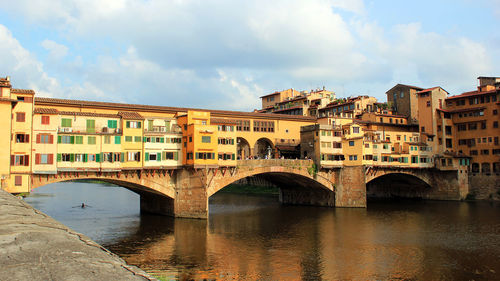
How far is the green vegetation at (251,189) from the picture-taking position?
3674 inches

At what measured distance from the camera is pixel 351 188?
213 feet

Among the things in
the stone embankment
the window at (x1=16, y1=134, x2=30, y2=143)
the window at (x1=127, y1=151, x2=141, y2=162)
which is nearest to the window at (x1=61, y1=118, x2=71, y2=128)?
the window at (x1=16, y1=134, x2=30, y2=143)

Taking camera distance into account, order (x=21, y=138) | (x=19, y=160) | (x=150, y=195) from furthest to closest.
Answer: (x=150, y=195)
(x=21, y=138)
(x=19, y=160)

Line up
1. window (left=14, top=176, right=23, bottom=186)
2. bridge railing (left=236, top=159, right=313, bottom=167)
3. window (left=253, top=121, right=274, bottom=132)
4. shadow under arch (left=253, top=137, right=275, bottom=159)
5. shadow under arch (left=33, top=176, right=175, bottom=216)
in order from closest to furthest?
1. window (left=14, top=176, right=23, bottom=186)
2. shadow under arch (left=33, top=176, right=175, bottom=216)
3. bridge railing (left=236, top=159, right=313, bottom=167)
4. window (left=253, top=121, right=274, bottom=132)
5. shadow under arch (left=253, top=137, right=275, bottom=159)

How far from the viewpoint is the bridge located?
1953 inches

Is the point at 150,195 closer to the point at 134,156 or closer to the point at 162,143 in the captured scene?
the point at 162,143

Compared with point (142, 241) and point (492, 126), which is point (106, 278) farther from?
point (492, 126)

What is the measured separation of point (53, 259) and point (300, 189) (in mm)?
65347

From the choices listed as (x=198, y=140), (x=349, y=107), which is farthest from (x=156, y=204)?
(x=349, y=107)

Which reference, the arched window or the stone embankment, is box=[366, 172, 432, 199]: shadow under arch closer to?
the arched window

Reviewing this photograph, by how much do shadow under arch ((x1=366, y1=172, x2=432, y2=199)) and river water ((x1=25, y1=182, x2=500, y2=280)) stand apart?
44.2 feet

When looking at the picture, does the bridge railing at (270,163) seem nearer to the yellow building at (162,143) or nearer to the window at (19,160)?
the yellow building at (162,143)

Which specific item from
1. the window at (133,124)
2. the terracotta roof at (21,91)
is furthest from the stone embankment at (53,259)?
the window at (133,124)

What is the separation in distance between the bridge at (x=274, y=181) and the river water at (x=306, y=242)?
2.52 m
